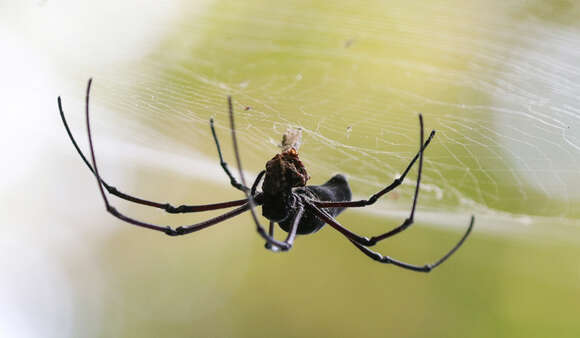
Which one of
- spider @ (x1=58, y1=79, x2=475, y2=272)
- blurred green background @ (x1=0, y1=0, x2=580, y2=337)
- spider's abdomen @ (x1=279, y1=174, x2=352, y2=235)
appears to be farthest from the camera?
blurred green background @ (x1=0, y1=0, x2=580, y2=337)

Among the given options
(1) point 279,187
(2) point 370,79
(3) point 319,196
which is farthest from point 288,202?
(2) point 370,79

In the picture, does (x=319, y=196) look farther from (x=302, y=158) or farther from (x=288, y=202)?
(x=302, y=158)

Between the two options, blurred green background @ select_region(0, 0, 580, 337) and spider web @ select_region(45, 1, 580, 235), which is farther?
blurred green background @ select_region(0, 0, 580, 337)

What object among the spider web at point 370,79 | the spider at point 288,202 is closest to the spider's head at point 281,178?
the spider at point 288,202

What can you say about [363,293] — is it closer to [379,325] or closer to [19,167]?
[379,325]

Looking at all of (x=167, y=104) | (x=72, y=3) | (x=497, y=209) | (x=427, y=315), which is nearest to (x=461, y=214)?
(x=497, y=209)

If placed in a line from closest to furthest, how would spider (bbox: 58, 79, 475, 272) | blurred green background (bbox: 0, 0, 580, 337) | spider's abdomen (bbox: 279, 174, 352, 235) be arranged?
spider (bbox: 58, 79, 475, 272)
spider's abdomen (bbox: 279, 174, 352, 235)
blurred green background (bbox: 0, 0, 580, 337)

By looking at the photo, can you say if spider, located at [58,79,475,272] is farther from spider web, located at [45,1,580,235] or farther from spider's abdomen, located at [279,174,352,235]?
spider web, located at [45,1,580,235]

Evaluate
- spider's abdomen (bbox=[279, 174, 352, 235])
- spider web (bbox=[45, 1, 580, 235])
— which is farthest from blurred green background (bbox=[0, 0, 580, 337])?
spider's abdomen (bbox=[279, 174, 352, 235])
